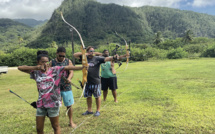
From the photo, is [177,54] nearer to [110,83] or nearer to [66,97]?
[110,83]

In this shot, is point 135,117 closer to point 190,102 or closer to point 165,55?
point 190,102

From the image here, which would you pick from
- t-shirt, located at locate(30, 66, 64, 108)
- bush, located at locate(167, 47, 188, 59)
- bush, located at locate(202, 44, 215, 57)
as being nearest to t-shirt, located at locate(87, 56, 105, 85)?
t-shirt, located at locate(30, 66, 64, 108)

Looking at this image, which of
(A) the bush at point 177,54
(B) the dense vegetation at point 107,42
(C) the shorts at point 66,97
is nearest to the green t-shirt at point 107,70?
(B) the dense vegetation at point 107,42

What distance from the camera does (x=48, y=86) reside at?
10.3ft

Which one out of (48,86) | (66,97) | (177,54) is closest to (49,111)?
(48,86)

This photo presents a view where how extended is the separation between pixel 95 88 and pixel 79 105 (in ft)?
6.35

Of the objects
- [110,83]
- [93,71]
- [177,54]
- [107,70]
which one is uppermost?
[177,54]

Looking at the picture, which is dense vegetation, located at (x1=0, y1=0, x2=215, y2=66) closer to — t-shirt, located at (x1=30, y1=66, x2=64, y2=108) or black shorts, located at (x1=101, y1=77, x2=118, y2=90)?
black shorts, located at (x1=101, y1=77, x2=118, y2=90)

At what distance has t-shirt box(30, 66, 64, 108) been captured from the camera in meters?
3.11

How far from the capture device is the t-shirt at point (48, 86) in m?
3.11

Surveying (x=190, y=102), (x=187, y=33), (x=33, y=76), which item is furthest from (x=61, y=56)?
(x=187, y=33)

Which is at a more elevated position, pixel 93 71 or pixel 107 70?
pixel 93 71

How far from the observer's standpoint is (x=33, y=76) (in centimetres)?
329

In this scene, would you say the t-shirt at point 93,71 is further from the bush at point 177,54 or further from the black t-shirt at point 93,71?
the bush at point 177,54
